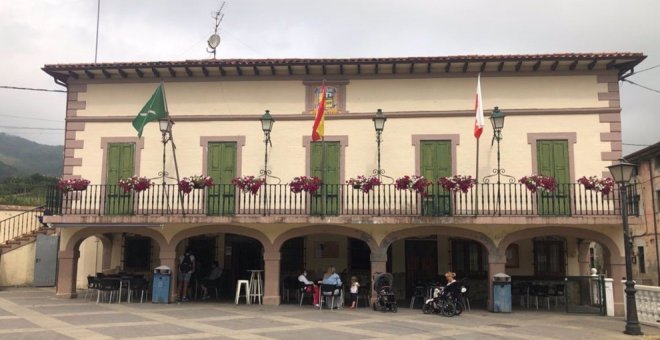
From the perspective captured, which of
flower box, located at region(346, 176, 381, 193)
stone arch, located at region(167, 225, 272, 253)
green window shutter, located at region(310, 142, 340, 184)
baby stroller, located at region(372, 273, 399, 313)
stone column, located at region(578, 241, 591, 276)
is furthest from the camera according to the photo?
stone column, located at region(578, 241, 591, 276)

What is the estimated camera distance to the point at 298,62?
659 inches

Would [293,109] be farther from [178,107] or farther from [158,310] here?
[158,310]

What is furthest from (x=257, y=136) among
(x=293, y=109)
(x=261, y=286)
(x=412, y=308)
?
(x=412, y=308)

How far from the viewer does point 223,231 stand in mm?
16672

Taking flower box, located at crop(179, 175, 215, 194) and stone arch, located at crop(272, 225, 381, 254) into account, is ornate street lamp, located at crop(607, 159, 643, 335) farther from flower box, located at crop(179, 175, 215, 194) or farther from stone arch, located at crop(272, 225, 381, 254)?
flower box, located at crop(179, 175, 215, 194)

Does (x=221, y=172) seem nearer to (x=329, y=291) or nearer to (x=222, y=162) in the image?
(x=222, y=162)

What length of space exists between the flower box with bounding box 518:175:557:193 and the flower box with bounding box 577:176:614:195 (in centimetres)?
86

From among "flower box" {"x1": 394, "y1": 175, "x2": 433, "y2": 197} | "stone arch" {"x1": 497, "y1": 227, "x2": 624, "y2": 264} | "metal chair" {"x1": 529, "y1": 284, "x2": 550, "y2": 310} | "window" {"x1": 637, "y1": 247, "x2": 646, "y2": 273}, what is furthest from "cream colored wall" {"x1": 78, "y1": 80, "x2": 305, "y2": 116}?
"window" {"x1": 637, "y1": 247, "x2": 646, "y2": 273}

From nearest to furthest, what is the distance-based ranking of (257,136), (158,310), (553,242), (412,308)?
(158,310) → (412,308) → (257,136) → (553,242)

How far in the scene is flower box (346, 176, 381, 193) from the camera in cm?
1585

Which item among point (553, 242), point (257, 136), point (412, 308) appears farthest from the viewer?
point (553, 242)

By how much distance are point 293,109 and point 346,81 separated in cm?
190

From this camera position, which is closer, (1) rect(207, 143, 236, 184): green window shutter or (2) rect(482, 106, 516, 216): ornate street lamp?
(2) rect(482, 106, 516, 216): ornate street lamp

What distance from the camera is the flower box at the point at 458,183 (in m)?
15.5
